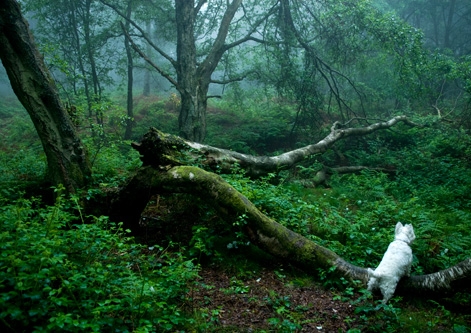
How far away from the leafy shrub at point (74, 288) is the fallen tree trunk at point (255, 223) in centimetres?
134

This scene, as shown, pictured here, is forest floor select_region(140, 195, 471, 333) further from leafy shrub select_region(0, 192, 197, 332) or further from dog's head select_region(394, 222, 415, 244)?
dog's head select_region(394, 222, 415, 244)

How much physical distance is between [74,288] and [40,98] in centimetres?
412

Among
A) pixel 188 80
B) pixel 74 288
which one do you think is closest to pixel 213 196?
pixel 74 288

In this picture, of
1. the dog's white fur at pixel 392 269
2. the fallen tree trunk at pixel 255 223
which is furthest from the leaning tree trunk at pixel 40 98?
the dog's white fur at pixel 392 269

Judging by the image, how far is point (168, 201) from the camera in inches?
239

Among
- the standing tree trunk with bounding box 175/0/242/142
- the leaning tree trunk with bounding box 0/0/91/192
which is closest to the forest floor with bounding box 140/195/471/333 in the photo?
the leaning tree trunk with bounding box 0/0/91/192

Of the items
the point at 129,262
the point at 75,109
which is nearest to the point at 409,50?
the point at 75,109

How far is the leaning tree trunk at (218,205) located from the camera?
4.04 meters

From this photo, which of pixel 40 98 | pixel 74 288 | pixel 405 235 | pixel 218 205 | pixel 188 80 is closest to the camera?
pixel 74 288

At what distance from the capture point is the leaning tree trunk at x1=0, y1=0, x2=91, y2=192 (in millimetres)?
5348

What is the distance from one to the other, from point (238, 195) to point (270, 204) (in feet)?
2.78

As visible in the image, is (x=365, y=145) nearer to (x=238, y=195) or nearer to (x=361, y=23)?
(x=361, y=23)

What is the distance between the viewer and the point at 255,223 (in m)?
4.54

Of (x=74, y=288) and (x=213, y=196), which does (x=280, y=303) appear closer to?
(x=213, y=196)
